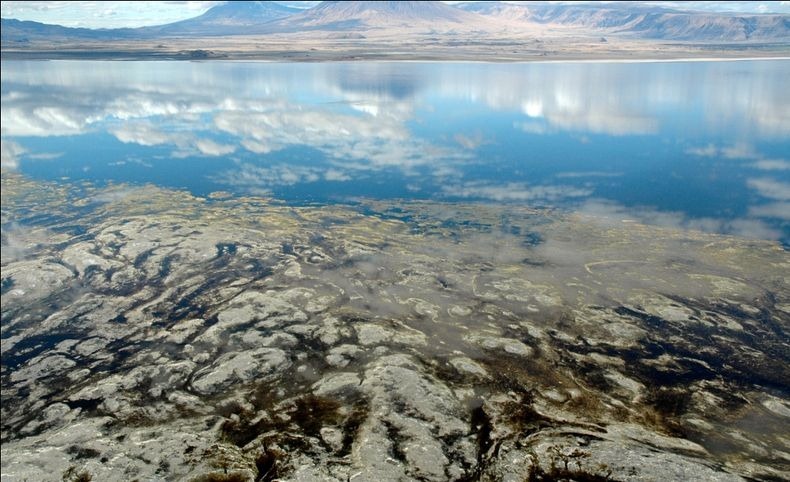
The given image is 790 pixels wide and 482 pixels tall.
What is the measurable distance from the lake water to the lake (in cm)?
34

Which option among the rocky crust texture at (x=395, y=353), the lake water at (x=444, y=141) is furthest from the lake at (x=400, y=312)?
the lake water at (x=444, y=141)

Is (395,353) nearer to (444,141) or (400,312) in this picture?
(400,312)

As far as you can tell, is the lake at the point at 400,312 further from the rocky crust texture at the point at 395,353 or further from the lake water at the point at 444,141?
the lake water at the point at 444,141

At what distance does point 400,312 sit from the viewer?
16297mm

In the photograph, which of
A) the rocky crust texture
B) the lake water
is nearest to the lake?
the rocky crust texture

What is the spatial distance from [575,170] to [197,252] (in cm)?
2373

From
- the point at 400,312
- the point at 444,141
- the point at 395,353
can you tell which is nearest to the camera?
the point at 395,353

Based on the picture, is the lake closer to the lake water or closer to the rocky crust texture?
the rocky crust texture

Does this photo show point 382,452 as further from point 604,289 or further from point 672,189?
point 672,189

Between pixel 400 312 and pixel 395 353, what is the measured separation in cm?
247

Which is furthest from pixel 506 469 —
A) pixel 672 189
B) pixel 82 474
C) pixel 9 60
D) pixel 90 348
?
pixel 9 60

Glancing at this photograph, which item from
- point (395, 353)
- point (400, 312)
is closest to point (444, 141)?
point (400, 312)

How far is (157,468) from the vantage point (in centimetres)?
998

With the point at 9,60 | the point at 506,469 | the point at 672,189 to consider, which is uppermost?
the point at 9,60
